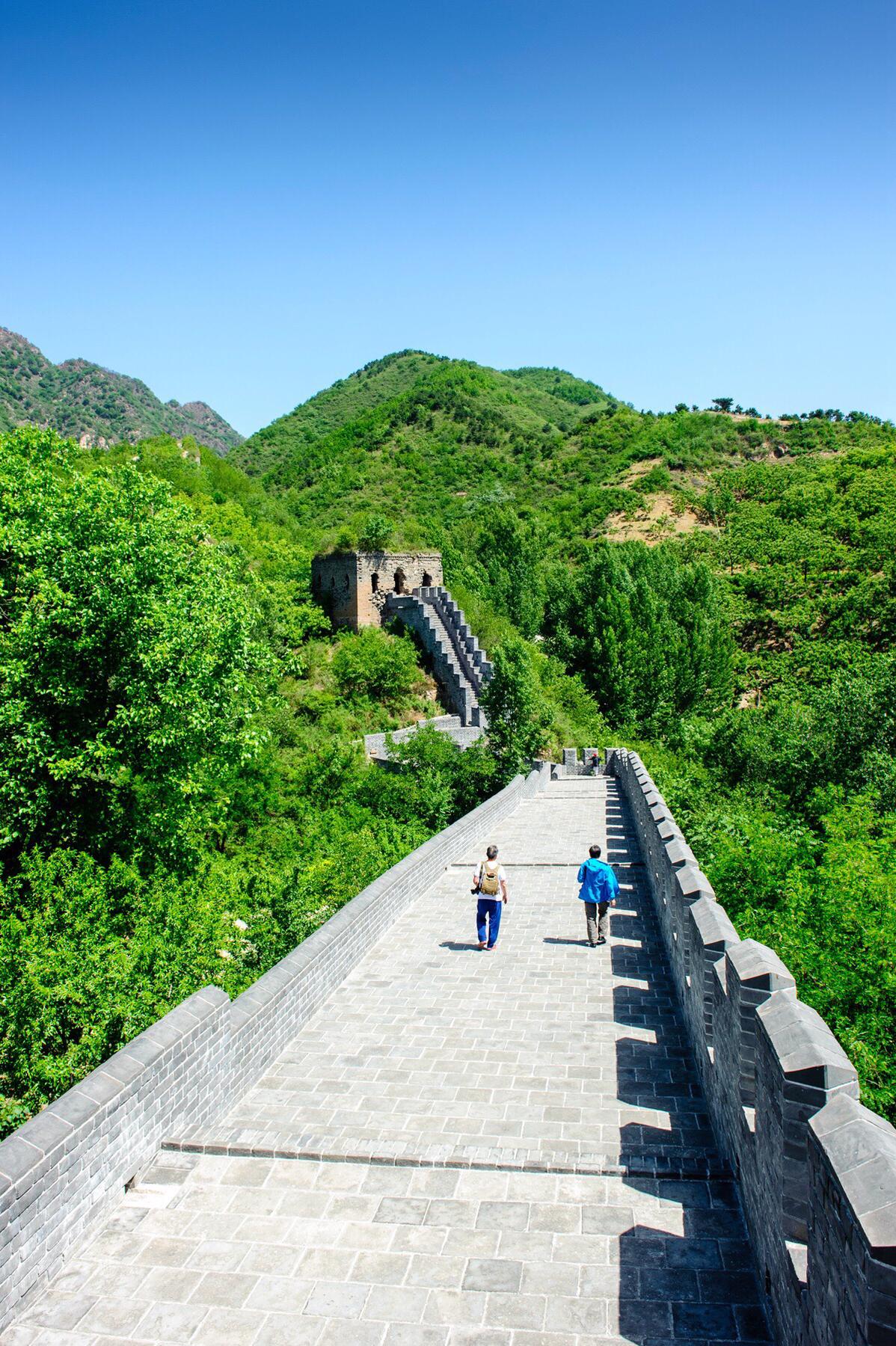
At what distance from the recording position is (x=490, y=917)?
10227mm

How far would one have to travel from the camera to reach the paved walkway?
4121mm

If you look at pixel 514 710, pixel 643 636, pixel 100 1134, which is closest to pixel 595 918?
pixel 100 1134

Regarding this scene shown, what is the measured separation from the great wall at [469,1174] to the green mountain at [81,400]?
8494 centimetres

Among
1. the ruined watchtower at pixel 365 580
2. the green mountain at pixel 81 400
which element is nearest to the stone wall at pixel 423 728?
the ruined watchtower at pixel 365 580

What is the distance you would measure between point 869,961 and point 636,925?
2.60 metres

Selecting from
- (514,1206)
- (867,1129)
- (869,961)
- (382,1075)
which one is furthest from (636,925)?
(867,1129)

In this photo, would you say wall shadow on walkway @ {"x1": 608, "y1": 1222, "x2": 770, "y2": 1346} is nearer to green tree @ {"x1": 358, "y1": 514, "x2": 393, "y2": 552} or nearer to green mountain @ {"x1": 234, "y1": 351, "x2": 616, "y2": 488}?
green tree @ {"x1": 358, "y1": 514, "x2": 393, "y2": 552}

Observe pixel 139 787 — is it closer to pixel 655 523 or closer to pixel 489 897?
pixel 489 897

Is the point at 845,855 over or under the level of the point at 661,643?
under

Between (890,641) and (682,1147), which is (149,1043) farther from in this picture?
(890,641)

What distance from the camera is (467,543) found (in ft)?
168

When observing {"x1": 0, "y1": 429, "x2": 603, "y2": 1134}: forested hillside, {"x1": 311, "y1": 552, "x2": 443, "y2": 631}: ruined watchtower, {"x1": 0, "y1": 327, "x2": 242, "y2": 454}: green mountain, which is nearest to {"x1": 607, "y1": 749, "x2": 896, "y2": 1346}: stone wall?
{"x1": 0, "y1": 429, "x2": 603, "y2": 1134}: forested hillside

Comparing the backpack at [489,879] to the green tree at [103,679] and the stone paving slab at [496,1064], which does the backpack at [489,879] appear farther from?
the green tree at [103,679]

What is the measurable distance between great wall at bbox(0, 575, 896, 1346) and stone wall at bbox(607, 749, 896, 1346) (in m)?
0.01
